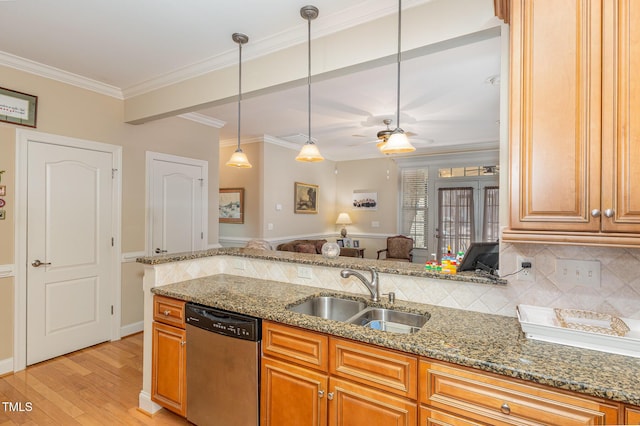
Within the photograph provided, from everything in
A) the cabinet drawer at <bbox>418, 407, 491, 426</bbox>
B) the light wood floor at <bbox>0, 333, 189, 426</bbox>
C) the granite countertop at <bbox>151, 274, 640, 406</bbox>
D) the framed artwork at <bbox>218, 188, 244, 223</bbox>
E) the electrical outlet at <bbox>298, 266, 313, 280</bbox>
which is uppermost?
the framed artwork at <bbox>218, 188, 244, 223</bbox>

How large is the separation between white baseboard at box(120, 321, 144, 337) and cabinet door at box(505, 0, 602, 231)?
409 centimetres

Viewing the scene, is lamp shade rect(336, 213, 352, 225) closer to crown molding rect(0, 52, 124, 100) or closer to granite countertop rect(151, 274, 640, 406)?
crown molding rect(0, 52, 124, 100)

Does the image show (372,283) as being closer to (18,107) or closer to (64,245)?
(64,245)

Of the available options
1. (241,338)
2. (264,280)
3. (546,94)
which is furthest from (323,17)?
(241,338)

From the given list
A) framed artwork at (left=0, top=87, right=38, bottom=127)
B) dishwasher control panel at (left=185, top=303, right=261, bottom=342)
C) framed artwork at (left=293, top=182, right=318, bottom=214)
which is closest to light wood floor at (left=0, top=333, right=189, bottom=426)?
dishwasher control panel at (left=185, top=303, right=261, bottom=342)

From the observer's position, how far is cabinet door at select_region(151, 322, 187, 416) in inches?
84.8

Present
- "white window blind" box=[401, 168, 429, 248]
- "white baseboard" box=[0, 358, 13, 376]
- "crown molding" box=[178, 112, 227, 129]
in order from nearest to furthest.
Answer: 1. "white baseboard" box=[0, 358, 13, 376]
2. "crown molding" box=[178, 112, 227, 129]
3. "white window blind" box=[401, 168, 429, 248]

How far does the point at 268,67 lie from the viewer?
2.58 metres

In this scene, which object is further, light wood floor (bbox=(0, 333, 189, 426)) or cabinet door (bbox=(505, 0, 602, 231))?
light wood floor (bbox=(0, 333, 189, 426))

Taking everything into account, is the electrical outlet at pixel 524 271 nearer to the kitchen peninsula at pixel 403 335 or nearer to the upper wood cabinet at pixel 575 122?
the kitchen peninsula at pixel 403 335

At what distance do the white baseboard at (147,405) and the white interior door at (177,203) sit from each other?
6.51ft

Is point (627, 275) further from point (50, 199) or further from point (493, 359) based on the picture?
point (50, 199)

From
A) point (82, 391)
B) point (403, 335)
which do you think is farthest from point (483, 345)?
point (82, 391)

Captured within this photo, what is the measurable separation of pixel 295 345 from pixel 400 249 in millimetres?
5250
